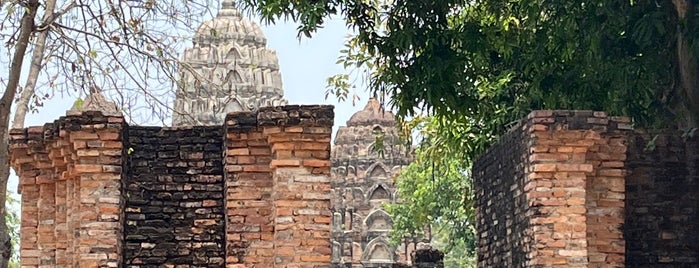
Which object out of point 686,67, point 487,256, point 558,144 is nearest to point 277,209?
point 558,144

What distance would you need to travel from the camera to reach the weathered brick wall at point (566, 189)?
8.98m

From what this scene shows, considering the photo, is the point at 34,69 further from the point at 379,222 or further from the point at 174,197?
the point at 379,222

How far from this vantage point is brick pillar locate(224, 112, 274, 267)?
9.05m

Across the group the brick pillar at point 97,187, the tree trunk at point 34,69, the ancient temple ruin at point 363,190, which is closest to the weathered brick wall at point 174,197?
the brick pillar at point 97,187

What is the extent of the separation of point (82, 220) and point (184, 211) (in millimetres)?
714

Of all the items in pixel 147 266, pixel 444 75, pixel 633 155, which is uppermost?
pixel 444 75

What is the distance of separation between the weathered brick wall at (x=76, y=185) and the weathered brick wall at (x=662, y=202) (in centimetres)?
371

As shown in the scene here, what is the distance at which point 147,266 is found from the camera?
9.16 m

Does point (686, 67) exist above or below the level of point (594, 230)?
above

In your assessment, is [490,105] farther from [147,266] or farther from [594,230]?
[147,266]

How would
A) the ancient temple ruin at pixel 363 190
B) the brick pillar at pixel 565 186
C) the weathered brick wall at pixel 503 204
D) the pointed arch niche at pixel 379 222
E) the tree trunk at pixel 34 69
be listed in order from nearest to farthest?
the brick pillar at pixel 565 186
the weathered brick wall at pixel 503 204
the tree trunk at pixel 34 69
the ancient temple ruin at pixel 363 190
the pointed arch niche at pixel 379 222

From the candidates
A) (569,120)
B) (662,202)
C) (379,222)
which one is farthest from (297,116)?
(379,222)

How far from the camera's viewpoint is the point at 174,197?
9.30 metres

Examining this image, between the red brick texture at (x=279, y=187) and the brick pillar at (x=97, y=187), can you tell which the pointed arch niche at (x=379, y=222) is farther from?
the brick pillar at (x=97, y=187)
